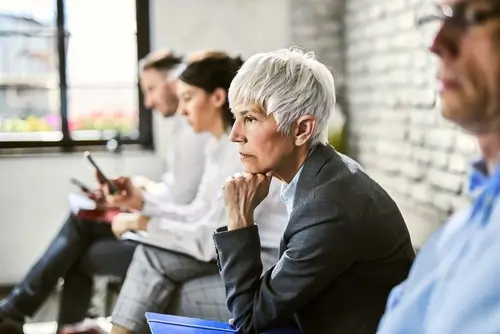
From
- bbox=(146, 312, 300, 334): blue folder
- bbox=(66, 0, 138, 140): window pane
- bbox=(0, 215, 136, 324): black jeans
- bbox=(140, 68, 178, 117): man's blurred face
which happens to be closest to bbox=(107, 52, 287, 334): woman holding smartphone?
bbox=(0, 215, 136, 324): black jeans

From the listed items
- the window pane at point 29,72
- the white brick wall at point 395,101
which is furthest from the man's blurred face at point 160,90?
the window pane at point 29,72

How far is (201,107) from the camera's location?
86.8 inches

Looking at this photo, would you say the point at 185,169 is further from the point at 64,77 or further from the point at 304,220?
the point at 64,77

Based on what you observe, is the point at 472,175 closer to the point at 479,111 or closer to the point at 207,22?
the point at 479,111

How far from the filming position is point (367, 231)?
1324 mm

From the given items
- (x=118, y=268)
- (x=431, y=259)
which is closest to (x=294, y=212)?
(x=431, y=259)

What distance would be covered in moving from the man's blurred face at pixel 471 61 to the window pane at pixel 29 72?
10.3ft

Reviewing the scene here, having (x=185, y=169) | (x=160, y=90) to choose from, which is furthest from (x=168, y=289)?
(x=160, y=90)

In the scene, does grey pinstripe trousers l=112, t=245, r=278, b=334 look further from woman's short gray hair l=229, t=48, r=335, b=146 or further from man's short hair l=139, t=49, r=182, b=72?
man's short hair l=139, t=49, r=182, b=72

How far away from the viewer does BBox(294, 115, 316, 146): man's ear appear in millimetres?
1420

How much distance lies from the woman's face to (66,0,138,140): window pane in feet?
5.33

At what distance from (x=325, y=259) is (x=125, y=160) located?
8.44 feet

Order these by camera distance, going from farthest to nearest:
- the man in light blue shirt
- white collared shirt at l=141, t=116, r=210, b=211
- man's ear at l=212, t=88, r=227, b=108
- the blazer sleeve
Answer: white collared shirt at l=141, t=116, r=210, b=211 < man's ear at l=212, t=88, r=227, b=108 < the blazer sleeve < the man in light blue shirt

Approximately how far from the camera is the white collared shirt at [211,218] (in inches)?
77.5
